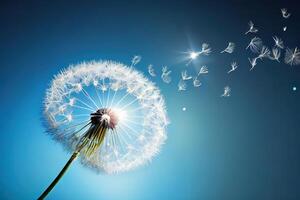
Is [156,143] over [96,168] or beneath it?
over

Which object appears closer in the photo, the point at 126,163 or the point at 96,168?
the point at 96,168

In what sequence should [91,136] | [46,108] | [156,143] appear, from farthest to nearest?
[156,143] → [46,108] → [91,136]

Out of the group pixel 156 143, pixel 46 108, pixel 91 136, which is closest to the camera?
pixel 91 136

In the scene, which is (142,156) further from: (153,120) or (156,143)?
(153,120)

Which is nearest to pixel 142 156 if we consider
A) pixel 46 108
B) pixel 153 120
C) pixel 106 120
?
pixel 153 120

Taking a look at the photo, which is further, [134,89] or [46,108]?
[134,89]

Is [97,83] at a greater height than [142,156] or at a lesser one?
greater

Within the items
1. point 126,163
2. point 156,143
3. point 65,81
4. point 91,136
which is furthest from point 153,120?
point 65,81

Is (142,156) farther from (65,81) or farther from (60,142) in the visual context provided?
(65,81)

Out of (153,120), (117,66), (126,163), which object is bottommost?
(126,163)
